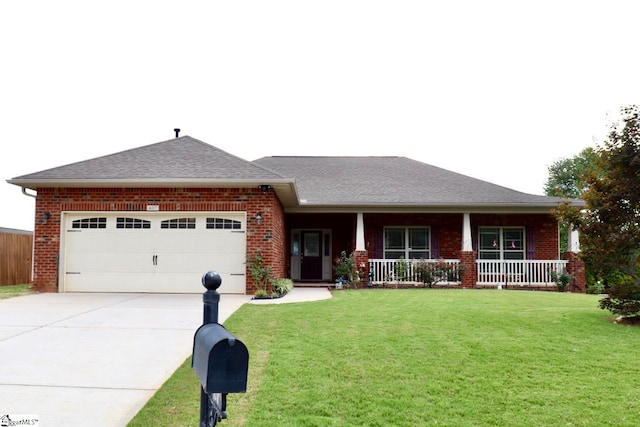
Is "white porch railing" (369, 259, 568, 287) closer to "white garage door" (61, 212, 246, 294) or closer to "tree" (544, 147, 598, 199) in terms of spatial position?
"white garage door" (61, 212, 246, 294)

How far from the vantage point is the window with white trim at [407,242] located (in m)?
16.7

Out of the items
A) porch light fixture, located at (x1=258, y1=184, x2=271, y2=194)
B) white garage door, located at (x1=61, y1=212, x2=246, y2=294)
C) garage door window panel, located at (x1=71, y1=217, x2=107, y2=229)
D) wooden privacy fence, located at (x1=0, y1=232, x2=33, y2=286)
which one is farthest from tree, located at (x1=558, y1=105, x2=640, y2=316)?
wooden privacy fence, located at (x1=0, y1=232, x2=33, y2=286)

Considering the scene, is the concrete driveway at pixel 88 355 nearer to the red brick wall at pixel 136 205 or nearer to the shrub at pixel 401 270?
the red brick wall at pixel 136 205

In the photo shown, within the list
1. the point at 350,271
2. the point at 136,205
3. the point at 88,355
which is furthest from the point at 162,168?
the point at 88,355

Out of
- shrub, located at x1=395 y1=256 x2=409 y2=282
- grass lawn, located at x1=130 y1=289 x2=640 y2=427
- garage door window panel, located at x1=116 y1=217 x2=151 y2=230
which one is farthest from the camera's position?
shrub, located at x1=395 y1=256 x2=409 y2=282

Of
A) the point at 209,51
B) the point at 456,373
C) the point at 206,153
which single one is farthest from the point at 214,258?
the point at 456,373

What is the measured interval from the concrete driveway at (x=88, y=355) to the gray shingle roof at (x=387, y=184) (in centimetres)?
732

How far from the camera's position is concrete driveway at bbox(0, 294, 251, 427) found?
386 centimetres

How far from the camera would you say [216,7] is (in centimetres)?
1061

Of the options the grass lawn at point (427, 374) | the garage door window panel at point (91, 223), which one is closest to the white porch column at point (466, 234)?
the grass lawn at point (427, 374)

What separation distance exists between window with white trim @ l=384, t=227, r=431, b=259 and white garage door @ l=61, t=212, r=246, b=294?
6399 mm

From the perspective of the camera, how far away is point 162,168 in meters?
12.4

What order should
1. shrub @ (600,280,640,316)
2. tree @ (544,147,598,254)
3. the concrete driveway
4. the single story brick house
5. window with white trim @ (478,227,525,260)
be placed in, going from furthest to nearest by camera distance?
1. tree @ (544,147,598,254)
2. window with white trim @ (478,227,525,260)
3. the single story brick house
4. shrub @ (600,280,640,316)
5. the concrete driveway

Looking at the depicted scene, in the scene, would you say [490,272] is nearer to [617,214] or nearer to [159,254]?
[617,214]
